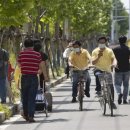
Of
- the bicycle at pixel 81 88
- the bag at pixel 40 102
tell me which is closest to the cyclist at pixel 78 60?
the bicycle at pixel 81 88

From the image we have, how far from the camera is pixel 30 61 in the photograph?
14430 millimetres

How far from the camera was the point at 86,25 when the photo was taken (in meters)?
61.6

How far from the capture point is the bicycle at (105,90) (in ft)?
50.3

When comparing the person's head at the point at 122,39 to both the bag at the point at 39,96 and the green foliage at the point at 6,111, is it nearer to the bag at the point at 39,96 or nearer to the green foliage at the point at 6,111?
the bag at the point at 39,96

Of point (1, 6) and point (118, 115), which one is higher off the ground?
point (1, 6)

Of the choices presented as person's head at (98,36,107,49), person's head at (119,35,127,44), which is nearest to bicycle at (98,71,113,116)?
person's head at (98,36,107,49)

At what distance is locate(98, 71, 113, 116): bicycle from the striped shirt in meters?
1.85

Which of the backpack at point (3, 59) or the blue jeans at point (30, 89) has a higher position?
the backpack at point (3, 59)

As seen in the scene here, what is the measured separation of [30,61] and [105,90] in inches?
79.9

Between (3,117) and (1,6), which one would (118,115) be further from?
(1,6)

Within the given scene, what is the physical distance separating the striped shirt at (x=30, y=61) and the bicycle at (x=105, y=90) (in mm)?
1849

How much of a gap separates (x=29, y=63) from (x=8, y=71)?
12.0 feet

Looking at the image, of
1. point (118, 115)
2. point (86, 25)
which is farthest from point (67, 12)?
point (86, 25)

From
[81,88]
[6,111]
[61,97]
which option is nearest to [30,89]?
[6,111]
